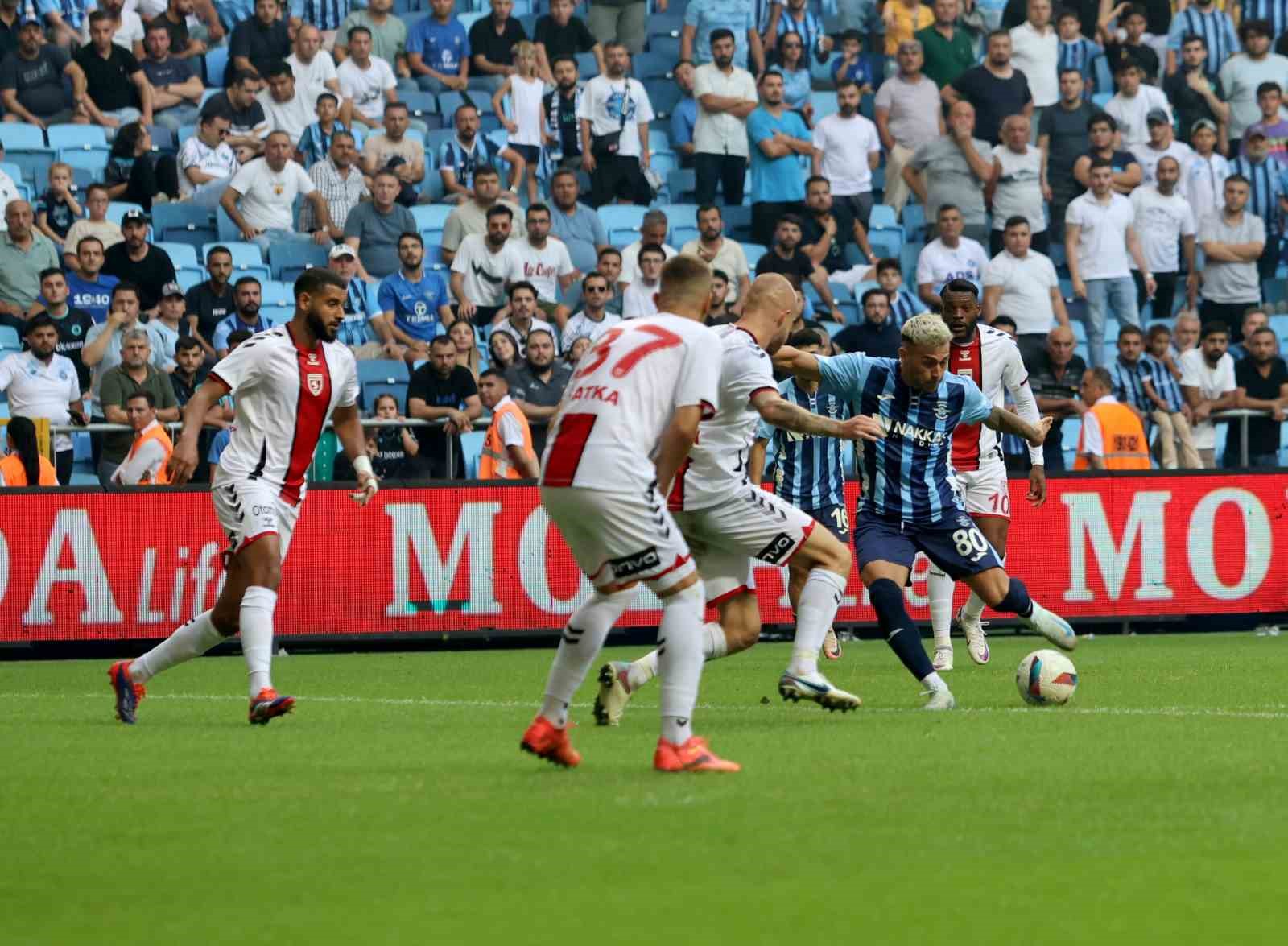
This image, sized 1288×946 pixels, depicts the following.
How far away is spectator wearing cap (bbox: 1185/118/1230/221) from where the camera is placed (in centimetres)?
2403

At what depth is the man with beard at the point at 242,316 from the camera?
749 inches

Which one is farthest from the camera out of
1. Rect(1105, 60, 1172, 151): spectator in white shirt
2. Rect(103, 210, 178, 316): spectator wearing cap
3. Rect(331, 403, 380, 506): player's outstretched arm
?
Rect(1105, 60, 1172, 151): spectator in white shirt

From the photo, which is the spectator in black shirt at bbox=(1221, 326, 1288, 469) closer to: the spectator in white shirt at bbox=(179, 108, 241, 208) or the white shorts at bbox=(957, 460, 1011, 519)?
the white shorts at bbox=(957, 460, 1011, 519)

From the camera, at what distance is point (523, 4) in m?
25.5

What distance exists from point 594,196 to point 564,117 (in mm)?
922

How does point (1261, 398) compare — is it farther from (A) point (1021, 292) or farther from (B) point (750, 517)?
(B) point (750, 517)

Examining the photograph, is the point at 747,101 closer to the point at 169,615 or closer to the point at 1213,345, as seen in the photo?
the point at 1213,345

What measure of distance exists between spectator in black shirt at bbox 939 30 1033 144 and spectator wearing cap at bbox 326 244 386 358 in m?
7.30

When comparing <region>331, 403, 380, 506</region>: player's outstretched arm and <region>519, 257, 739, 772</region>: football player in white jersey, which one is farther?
<region>331, 403, 380, 506</region>: player's outstretched arm

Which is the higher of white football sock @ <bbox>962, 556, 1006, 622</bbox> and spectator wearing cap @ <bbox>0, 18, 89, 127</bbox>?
spectator wearing cap @ <bbox>0, 18, 89, 127</bbox>

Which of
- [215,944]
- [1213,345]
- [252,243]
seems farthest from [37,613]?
[215,944]

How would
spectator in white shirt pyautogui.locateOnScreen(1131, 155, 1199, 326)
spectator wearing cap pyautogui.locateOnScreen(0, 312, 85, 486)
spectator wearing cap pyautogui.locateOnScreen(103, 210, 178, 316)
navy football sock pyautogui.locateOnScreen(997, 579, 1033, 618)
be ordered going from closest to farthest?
navy football sock pyautogui.locateOnScreen(997, 579, 1033, 618) < spectator wearing cap pyautogui.locateOnScreen(0, 312, 85, 486) < spectator wearing cap pyautogui.locateOnScreen(103, 210, 178, 316) < spectator in white shirt pyautogui.locateOnScreen(1131, 155, 1199, 326)

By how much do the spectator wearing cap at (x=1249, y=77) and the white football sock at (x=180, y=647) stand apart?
706 inches

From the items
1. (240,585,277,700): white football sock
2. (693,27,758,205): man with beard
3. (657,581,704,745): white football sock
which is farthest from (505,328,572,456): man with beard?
(657,581,704,745): white football sock
